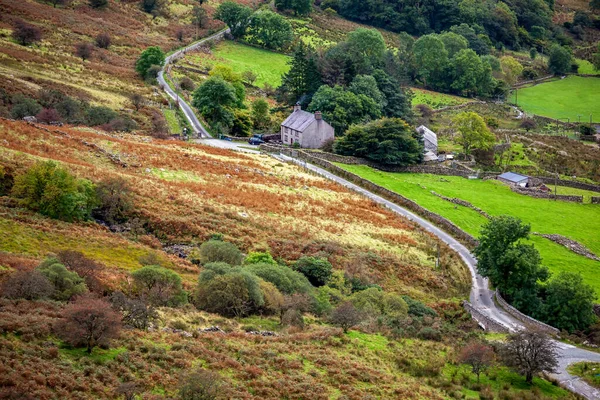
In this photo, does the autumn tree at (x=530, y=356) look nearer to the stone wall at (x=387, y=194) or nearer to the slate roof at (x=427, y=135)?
the stone wall at (x=387, y=194)

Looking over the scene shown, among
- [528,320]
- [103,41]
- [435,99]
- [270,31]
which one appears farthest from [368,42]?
[528,320]

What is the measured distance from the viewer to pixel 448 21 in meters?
181

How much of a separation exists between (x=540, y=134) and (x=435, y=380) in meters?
96.2

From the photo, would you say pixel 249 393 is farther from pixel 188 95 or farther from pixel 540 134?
pixel 540 134

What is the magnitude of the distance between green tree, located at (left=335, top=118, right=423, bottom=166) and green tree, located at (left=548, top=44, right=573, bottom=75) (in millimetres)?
94050

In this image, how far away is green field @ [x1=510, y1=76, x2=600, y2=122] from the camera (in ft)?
480

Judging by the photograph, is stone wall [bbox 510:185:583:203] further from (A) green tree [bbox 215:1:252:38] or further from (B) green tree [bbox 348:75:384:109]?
(A) green tree [bbox 215:1:252:38]

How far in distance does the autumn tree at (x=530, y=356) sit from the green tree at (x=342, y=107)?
6124 centimetres

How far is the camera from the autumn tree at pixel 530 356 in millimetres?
39219

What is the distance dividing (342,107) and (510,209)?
102 ft

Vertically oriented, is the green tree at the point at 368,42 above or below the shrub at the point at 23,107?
above

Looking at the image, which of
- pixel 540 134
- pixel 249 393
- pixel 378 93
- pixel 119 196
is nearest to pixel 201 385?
pixel 249 393

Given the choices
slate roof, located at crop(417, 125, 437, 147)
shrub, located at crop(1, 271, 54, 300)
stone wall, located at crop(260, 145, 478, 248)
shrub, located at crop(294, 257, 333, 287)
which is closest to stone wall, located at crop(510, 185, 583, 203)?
stone wall, located at crop(260, 145, 478, 248)

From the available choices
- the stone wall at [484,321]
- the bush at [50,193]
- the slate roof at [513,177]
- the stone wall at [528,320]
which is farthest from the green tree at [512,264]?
the slate roof at [513,177]
